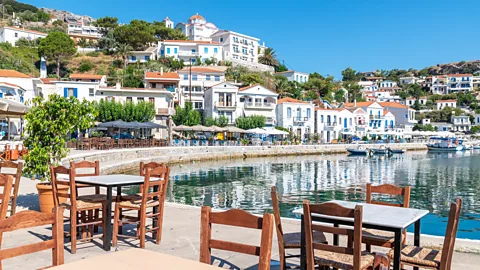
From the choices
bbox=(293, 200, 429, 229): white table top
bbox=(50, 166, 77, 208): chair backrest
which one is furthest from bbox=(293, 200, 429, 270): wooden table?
bbox=(50, 166, 77, 208): chair backrest

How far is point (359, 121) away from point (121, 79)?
40248 mm

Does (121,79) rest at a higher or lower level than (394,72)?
lower

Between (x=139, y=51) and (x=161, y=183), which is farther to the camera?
Answer: (x=139, y=51)

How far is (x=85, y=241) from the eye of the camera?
21.5ft

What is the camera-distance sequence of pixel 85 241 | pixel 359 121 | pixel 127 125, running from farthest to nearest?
pixel 359 121, pixel 127 125, pixel 85 241

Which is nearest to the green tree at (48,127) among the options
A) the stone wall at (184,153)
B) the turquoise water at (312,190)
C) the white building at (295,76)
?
the turquoise water at (312,190)

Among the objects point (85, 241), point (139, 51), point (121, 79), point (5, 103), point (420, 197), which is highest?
point (139, 51)

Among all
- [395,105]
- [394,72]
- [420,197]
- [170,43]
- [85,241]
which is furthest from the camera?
[394,72]

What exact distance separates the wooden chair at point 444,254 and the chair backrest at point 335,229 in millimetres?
752

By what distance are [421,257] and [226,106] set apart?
5267 cm

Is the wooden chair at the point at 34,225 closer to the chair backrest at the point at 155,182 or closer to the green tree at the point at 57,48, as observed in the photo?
the chair backrest at the point at 155,182

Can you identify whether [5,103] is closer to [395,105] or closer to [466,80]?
[395,105]

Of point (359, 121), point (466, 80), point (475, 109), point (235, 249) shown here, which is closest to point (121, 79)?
→ point (359, 121)

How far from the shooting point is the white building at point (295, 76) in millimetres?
96562
